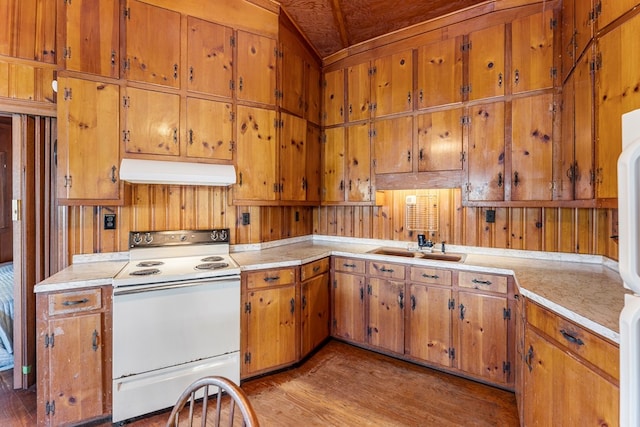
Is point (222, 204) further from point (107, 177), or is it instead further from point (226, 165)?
point (107, 177)

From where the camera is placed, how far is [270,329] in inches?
97.4

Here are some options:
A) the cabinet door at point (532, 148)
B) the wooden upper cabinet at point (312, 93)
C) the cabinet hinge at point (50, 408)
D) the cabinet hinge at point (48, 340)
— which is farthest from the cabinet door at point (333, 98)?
the cabinet hinge at point (50, 408)

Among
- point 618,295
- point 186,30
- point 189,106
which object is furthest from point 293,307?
point 186,30

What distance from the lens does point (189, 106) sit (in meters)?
2.51

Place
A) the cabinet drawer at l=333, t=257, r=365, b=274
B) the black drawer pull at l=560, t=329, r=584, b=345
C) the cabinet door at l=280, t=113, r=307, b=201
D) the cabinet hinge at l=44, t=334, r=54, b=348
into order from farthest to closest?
the cabinet door at l=280, t=113, r=307, b=201
the cabinet drawer at l=333, t=257, r=365, b=274
the cabinet hinge at l=44, t=334, r=54, b=348
the black drawer pull at l=560, t=329, r=584, b=345

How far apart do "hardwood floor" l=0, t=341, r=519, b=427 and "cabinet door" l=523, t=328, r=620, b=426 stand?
0.49 m

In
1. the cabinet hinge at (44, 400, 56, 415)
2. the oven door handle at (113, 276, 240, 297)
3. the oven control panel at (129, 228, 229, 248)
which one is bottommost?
the cabinet hinge at (44, 400, 56, 415)

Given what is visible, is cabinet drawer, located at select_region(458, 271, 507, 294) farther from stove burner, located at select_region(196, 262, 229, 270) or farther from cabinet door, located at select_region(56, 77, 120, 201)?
cabinet door, located at select_region(56, 77, 120, 201)

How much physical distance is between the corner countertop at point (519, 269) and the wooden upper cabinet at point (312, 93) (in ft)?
4.88

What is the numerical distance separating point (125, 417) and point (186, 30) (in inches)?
117

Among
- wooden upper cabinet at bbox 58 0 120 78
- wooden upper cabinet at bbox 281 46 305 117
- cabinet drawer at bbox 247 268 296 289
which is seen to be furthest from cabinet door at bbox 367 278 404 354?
wooden upper cabinet at bbox 58 0 120 78

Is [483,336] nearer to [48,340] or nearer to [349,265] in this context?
[349,265]

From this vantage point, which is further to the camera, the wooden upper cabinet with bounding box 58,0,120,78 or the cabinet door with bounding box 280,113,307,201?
the cabinet door with bounding box 280,113,307,201

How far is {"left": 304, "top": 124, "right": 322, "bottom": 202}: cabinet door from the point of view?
333 cm
